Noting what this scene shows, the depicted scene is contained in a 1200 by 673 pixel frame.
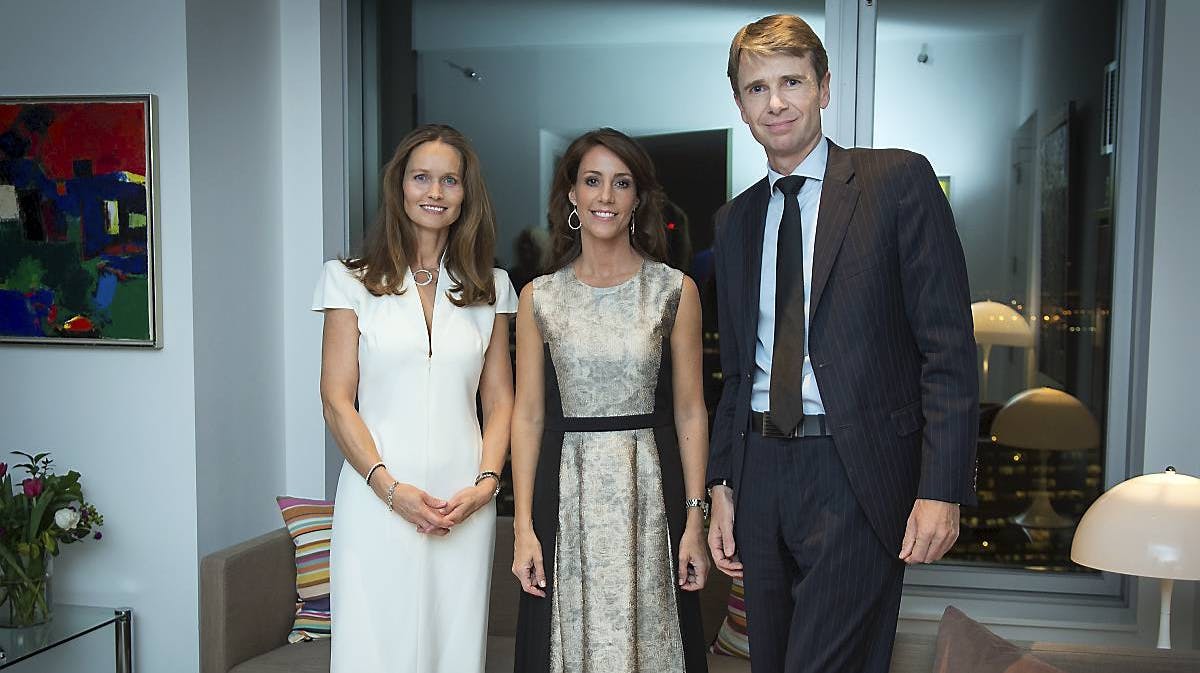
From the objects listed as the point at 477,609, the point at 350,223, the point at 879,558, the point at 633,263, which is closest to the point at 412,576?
the point at 477,609

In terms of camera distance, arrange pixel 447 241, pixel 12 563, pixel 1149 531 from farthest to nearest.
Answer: pixel 12 563 → pixel 447 241 → pixel 1149 531

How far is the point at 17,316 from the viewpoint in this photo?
11.0 ft

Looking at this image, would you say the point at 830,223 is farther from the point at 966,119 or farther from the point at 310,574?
the point at 310,574

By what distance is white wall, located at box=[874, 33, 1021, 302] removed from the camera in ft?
11.1

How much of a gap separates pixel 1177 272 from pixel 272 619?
8.97 ft

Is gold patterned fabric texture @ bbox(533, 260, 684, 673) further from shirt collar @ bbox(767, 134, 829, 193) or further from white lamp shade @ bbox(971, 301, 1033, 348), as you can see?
white lamp shade @ bbox(971, 301, 1033, 348)

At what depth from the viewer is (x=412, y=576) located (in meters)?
2.64

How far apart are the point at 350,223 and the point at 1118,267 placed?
8.03 feet

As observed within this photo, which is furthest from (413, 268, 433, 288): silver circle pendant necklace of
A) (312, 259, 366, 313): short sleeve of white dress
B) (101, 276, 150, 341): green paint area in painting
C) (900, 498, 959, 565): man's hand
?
(900, 498, 959, 565): man's hand

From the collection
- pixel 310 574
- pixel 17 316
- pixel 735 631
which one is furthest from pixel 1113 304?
pixel 17 316

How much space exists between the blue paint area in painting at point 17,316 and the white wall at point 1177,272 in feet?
10.6

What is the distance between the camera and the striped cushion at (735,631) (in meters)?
3.12

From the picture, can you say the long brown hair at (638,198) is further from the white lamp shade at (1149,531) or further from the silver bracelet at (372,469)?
the white lamp shade at (1149,531)

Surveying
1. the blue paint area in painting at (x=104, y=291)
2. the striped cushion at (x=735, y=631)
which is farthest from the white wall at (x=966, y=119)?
the blue paint area in painting at (x=104, y=291)
